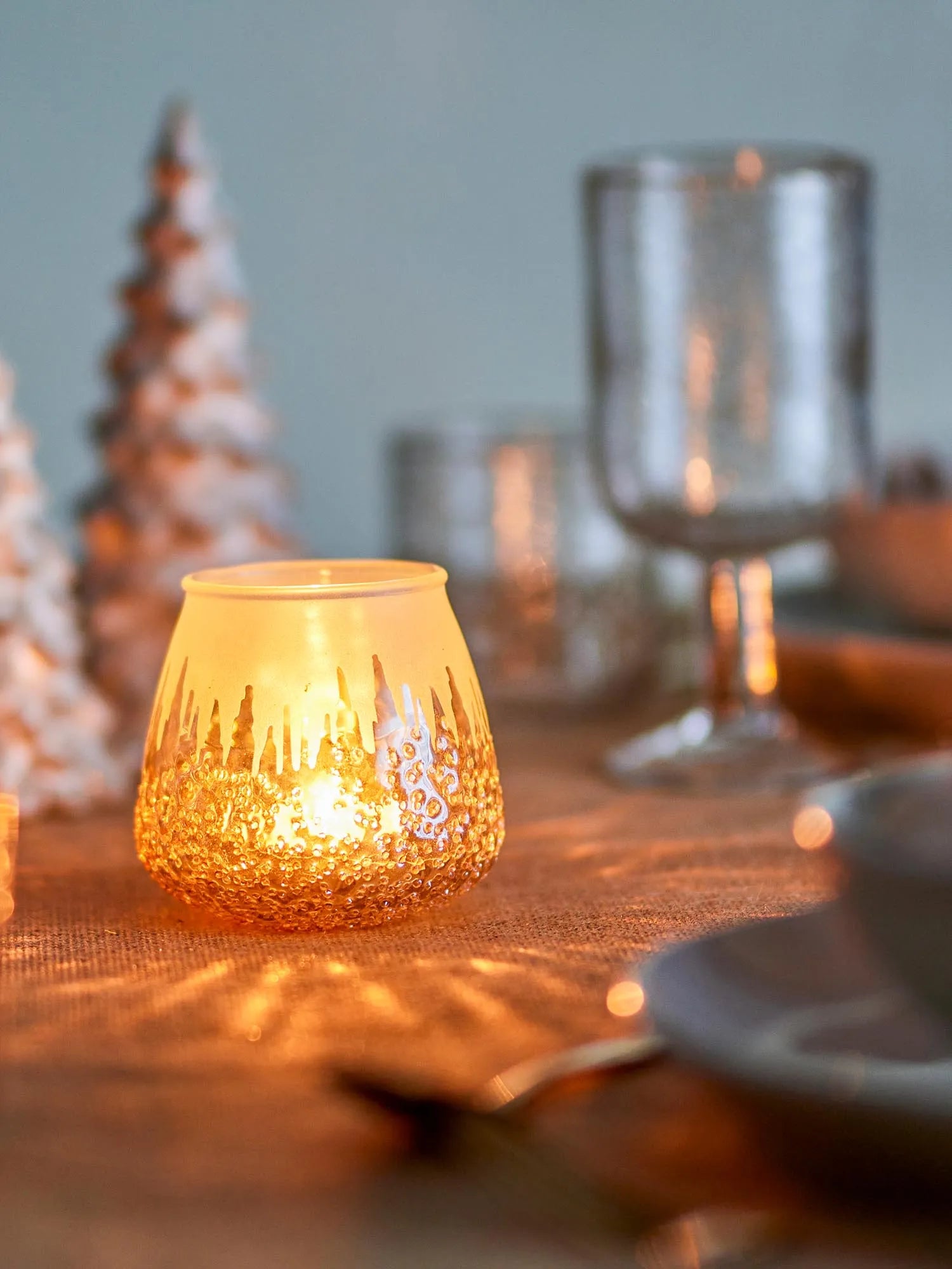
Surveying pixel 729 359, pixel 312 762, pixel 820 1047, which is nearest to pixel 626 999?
pixel 820 1047

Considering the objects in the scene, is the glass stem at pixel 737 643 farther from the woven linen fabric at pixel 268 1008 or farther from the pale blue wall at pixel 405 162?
the pale blue wall at pixel 405 162

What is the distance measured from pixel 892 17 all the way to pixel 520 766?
657 millimetres

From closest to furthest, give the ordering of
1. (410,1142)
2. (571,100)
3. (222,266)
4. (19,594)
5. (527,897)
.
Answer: (410,1142) → (527,897) → (19,594) → (222,266) → (571,100)

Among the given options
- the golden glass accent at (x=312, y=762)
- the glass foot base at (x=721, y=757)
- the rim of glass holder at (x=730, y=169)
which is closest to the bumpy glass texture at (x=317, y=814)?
the golden glass accent at (x=312, y=762)

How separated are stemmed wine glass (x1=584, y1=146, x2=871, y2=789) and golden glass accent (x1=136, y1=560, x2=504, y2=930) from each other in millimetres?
250

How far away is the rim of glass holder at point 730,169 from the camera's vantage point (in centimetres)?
72

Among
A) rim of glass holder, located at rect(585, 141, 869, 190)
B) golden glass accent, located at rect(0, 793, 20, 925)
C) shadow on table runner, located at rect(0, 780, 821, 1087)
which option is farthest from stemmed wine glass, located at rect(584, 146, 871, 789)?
golden glass accent, located at rect(0, 793, 20, 925)

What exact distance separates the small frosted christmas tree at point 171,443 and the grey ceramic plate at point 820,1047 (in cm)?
44

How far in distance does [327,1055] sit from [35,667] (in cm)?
33

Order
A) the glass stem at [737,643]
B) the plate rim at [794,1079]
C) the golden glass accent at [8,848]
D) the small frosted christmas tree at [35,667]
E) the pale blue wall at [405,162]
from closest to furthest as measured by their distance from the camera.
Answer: the plate rim at [794,1079]
the golden glass accent at [8,848]
the small frosted christmas tree at [35,667]
the glass stem at [737,643]
the pale blue wall at [405,162]

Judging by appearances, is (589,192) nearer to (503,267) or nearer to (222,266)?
(222,266)

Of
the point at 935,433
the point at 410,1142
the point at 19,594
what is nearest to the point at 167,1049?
the point at 410,1142

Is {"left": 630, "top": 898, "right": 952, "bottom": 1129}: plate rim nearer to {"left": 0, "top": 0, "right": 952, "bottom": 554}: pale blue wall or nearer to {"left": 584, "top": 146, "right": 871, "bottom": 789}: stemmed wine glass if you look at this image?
{"left": 584, "top": 146, "right": 871, "bottom": 789}: stemmed wine glass

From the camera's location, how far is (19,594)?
0.67m
